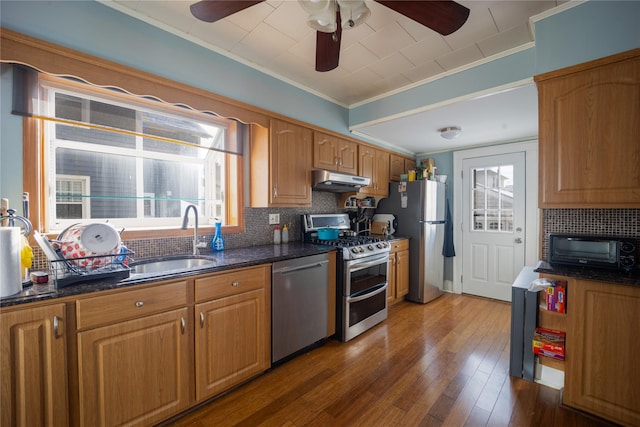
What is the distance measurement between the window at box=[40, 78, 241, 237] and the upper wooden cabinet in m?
2.45

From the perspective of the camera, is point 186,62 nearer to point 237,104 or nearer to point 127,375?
point 237,104

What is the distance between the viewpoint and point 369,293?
2773 millimetres

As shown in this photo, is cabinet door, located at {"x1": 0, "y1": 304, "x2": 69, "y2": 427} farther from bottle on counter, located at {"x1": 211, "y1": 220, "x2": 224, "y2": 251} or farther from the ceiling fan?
the ceiling fan

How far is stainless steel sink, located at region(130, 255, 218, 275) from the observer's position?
6.23 ft

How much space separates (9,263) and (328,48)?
193 centimetres

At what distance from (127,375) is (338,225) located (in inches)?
96.3

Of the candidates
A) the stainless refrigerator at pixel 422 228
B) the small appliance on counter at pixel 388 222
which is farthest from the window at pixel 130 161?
the stainless refrigerator at pixel 422 228

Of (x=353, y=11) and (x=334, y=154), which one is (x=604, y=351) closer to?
(x=353, y=11)

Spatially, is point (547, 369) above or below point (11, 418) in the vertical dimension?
below

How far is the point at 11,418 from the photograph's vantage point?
1106 mm

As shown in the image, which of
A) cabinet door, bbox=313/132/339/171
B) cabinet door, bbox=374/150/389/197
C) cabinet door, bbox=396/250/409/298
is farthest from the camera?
cabinet door, bbox=374/150/389/197

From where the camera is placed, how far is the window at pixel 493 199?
3.65 metres

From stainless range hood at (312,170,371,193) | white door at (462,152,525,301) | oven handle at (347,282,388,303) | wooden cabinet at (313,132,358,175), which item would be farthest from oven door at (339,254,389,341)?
white door at (462,152,525,301)

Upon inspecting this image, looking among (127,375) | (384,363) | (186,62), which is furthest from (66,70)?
(384,363)
